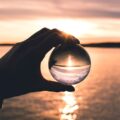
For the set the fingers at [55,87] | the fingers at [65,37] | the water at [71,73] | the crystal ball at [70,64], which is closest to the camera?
the fingers at [65,37]

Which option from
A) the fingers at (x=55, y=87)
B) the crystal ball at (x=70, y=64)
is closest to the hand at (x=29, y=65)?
the fingers at (x=55, y=87)

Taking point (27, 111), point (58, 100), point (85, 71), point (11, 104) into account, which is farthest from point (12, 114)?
point (85, 71)

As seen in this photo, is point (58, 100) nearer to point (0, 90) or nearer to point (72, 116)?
point (72, 116)

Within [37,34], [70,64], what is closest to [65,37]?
[37,34]

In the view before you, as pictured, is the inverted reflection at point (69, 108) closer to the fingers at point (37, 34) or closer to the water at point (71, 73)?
the water at point (71, 73)

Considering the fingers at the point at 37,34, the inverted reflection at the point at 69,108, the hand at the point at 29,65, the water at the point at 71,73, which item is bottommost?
the inverted reflection at the point at 69,108

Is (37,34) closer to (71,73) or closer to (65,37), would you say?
(65,37)
